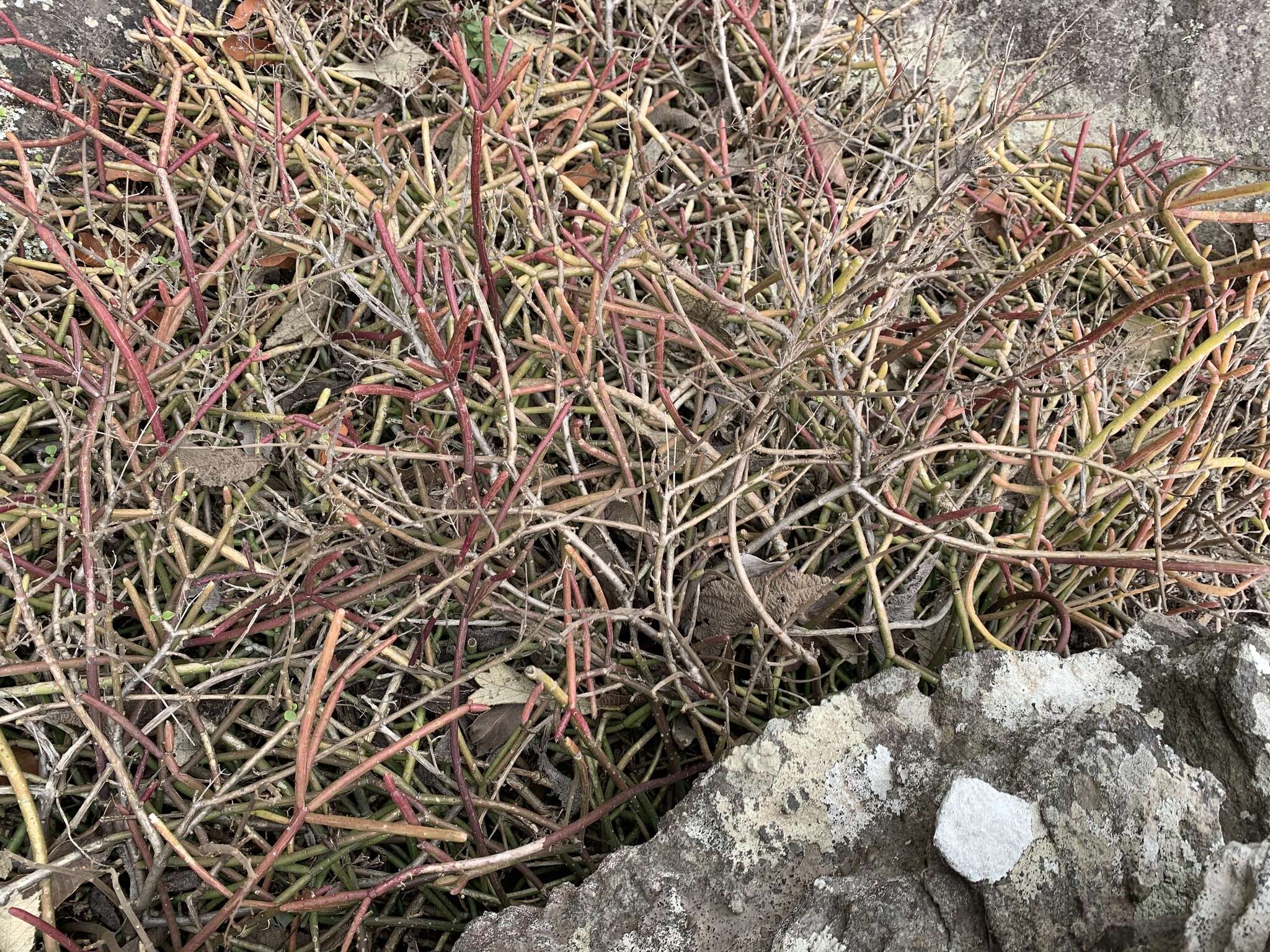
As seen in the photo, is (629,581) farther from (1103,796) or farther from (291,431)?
(1103,796)

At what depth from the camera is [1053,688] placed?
1204 millimetres

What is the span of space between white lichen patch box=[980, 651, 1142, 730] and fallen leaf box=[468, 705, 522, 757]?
713 millimetres

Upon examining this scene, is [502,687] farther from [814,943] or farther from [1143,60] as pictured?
[1143,60]

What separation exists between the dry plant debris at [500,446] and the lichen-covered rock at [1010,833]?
157mm

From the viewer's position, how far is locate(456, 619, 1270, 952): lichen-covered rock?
37.8 inches

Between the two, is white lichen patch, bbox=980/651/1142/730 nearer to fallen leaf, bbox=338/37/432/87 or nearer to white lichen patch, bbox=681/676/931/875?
white lichen patch, bbox=681/676/931/875

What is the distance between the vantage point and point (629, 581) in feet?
4.77

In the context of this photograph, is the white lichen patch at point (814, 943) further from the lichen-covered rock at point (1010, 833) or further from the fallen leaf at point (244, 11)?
the fallen leaf at point (244, 11)

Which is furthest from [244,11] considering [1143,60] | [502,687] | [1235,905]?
[1235,905]

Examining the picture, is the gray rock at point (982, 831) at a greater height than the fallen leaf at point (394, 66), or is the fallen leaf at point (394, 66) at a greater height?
the fallen leaf at point (394, 66)

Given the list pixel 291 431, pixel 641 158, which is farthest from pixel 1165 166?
pixel 291 431

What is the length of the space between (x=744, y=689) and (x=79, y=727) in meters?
1.04

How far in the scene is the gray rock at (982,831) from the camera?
1.00 metres

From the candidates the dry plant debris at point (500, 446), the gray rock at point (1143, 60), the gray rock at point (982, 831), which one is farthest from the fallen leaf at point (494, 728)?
the gray rock at point (1143, 60)
